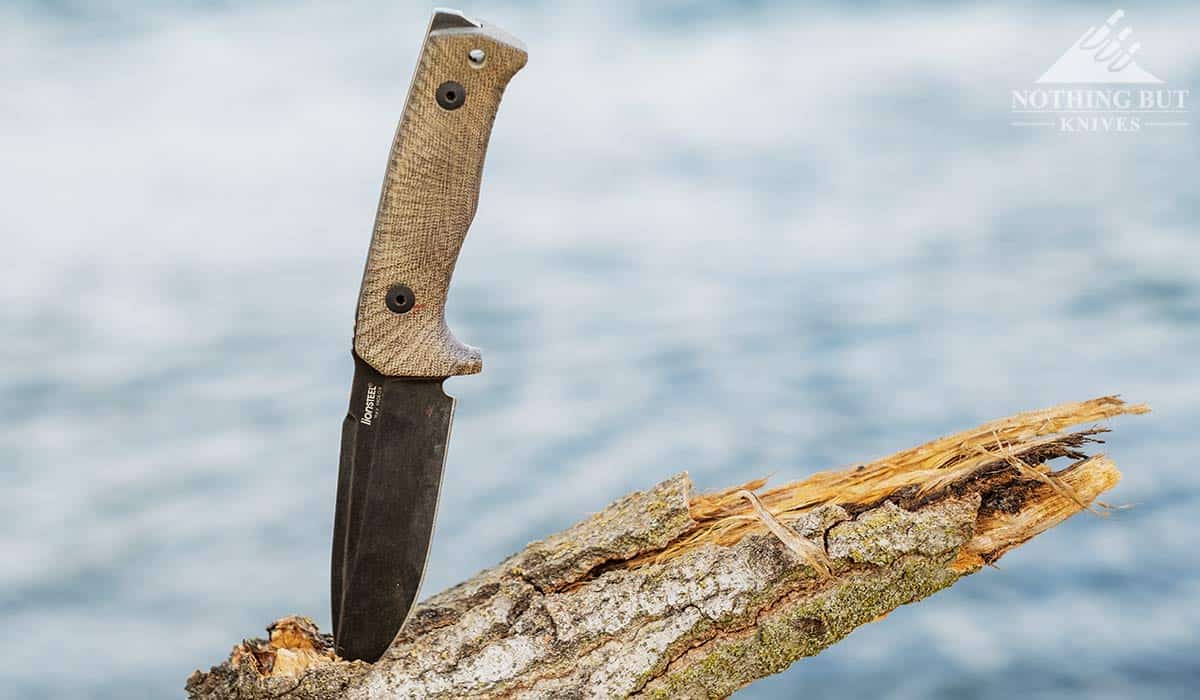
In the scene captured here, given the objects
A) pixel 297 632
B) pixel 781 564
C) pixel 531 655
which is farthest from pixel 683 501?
pixel 297 632

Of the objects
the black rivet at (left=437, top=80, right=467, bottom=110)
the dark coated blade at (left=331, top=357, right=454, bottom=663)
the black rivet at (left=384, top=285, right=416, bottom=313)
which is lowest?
the dark coated blade at (left=331, top=357, right=454, bottom=663)

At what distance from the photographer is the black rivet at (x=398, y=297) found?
2771 millimetres

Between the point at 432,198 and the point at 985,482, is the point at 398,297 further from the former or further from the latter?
the point at 985,482

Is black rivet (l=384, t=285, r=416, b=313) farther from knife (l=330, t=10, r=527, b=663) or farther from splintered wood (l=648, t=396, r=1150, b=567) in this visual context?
splintered wood (l=648, t=396, r=1150, b=567)

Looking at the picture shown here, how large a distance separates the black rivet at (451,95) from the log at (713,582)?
818 mm

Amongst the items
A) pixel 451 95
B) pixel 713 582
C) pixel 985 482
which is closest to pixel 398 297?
pixel 451 95

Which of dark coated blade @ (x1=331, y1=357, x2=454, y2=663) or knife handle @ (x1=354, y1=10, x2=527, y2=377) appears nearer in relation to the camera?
knife handle @ (x1=354, y1=10, x2=527, y2=377)

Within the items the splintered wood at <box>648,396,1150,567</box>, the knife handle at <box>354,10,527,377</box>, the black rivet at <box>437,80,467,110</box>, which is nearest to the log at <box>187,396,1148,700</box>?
the splintered wood at <box>648,396,1150,567</box>

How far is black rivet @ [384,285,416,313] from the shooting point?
2.77 m

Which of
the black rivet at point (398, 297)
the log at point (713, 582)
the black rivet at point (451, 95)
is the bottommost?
the log at point (713, 582)

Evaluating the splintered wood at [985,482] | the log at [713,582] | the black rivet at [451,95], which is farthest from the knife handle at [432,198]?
the splintered wood at [985,482]

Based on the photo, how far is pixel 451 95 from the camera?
267cm

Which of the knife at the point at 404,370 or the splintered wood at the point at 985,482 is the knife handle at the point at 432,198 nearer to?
the knife at the point at 404,370

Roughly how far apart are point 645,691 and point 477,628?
0.33 meters
